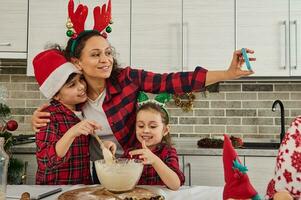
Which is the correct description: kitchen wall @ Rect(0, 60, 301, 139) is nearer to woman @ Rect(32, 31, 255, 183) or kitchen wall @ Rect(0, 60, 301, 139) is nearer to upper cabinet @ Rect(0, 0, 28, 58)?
upper cabinet @ Rect(0, 0, 28, 58)

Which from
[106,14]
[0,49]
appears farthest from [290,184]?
[0,49]

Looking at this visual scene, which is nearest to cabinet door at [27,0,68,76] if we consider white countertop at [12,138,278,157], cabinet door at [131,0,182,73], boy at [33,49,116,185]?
cabinet door at [131,0,182,73]

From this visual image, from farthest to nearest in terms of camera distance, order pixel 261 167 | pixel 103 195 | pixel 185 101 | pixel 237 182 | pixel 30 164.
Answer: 1. pixel 185 101
2. pixel 30 164
3. pixel 261 167
4. pixel 103 195
5. pixel 237 182

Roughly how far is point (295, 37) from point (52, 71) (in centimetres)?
199

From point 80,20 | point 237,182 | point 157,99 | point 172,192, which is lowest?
point 172,192

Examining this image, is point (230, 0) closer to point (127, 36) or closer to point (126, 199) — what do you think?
point (127, 36)

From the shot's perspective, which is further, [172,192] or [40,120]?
[40,120]

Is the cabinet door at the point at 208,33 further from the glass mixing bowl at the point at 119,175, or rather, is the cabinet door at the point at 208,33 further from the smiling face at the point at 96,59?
the glass mixing bowl at the point at 119,175

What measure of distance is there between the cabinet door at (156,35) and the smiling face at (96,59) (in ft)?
3.82

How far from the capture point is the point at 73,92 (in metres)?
1.76

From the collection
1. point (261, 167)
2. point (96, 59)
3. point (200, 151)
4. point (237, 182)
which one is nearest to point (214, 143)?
point (200, 151)

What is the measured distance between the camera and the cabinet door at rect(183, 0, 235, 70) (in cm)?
299

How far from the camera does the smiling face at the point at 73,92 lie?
1755 mm

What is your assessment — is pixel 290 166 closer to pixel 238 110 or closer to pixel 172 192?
pixel 172 192
